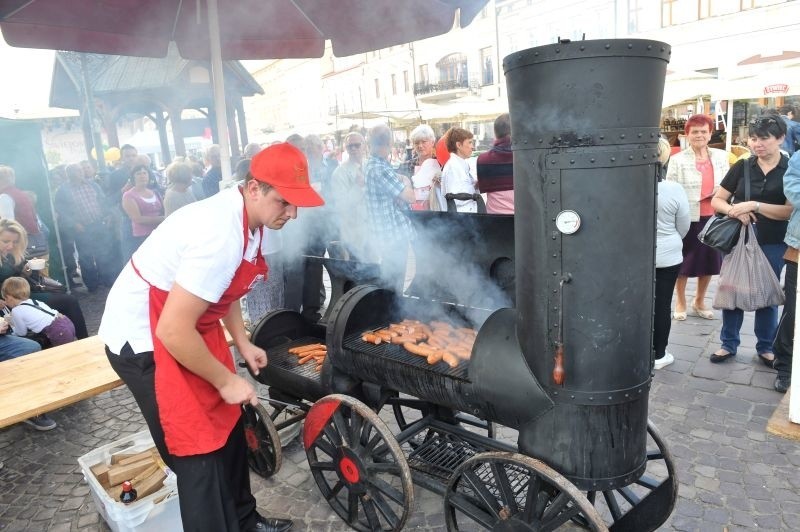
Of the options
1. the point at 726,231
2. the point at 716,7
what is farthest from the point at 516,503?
the point at 716,7

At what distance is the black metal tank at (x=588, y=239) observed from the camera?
186 centimetres

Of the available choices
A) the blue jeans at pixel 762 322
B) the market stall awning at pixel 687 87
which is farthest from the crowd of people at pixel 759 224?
the market stall awning at pixel 687 87

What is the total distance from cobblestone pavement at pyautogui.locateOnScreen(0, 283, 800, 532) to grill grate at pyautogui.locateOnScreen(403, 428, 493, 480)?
0.27 metres

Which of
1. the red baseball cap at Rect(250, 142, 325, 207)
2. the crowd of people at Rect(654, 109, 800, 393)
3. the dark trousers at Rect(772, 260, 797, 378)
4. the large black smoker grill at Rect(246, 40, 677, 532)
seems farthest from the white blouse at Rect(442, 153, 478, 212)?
the red baseball cap at Rect(250, 142, 325, 207)

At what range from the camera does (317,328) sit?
13.3ft

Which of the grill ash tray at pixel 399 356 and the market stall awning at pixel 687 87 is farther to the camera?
the market stall awning at pixel 687 87

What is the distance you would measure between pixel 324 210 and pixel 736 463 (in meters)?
4.22

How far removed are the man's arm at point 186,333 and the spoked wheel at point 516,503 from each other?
119 centimetres

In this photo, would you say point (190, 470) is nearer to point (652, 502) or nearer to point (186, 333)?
point (186, 333)

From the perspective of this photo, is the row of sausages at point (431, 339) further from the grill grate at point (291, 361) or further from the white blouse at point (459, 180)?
the white blouse at point (459, 180)

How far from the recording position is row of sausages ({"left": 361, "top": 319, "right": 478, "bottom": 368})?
2668mm

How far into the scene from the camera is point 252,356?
3.03 m

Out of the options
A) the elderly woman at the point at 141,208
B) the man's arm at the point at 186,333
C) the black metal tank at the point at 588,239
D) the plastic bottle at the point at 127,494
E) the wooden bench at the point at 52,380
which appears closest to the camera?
the black metal tank at the point at 588,239

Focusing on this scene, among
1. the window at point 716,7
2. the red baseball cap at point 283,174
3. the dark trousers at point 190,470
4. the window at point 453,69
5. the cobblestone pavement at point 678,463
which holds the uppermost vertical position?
the window at point 453,69
